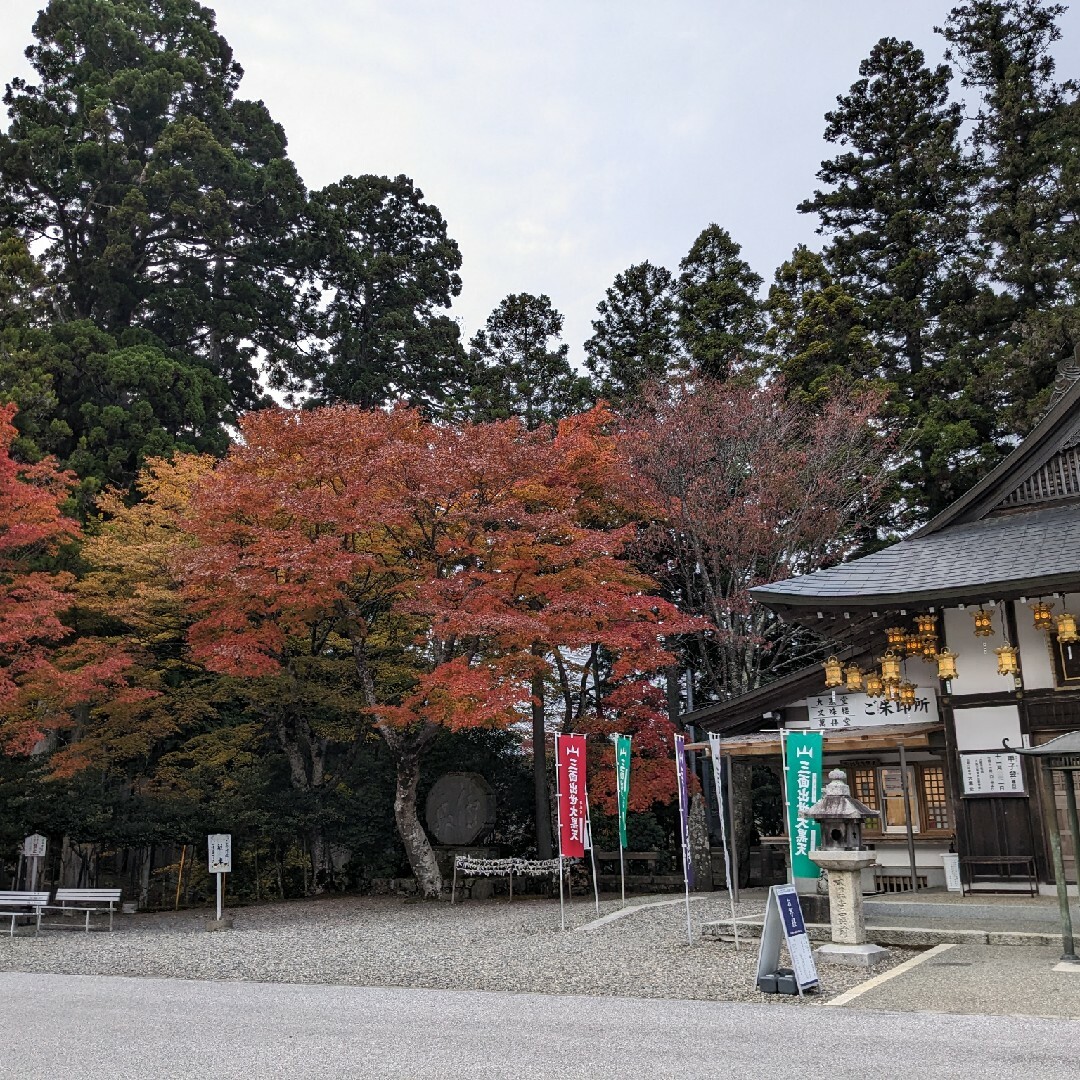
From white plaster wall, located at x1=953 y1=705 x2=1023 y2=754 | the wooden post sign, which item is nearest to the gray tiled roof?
white plaster wall, located at x1=953 y1=705 x2=1023 y2=754

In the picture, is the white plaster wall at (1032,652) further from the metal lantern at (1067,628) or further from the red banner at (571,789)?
the red banner at (571,789)

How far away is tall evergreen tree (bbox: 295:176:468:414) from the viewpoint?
35625 mm

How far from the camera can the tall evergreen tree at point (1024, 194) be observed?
77.0 feet

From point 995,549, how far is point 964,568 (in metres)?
0.79

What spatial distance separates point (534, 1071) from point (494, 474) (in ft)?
39.8

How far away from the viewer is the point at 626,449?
20781 mm

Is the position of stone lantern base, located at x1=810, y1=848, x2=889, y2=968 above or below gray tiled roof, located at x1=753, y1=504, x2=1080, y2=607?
below

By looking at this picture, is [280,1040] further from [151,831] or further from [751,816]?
[751,816]

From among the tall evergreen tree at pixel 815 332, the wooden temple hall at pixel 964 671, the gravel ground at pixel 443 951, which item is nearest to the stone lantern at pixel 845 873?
the gravel ground at pixel 443 951

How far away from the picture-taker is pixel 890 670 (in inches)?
522

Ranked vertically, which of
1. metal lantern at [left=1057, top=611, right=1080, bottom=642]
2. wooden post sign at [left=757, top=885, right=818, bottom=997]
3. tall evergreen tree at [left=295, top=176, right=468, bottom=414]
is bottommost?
wooden post sign at [left=757, top=885, right=818, bottom=997]

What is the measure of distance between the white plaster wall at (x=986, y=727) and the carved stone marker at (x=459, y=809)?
1079 centimetres

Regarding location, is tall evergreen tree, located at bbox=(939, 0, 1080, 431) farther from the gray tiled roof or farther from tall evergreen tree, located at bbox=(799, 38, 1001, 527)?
the gray tiled roof

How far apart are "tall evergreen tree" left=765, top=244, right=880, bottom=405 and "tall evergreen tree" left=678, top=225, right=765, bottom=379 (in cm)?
65
